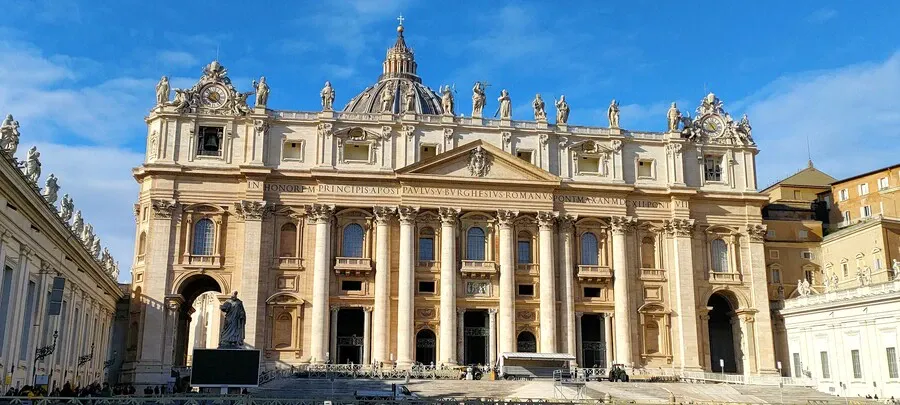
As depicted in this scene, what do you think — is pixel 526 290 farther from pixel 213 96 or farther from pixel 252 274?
pixel 213 96

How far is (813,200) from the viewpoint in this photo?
76.2 metres

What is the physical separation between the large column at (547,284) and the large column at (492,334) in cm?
315

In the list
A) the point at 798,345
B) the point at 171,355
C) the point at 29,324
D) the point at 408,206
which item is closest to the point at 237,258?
the point at 171,355

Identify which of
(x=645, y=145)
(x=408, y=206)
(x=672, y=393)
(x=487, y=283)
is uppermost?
(x=645, y=145)

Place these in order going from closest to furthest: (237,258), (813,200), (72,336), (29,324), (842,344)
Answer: (29,324), (72,336), (842,344), (237,258), (813,200)

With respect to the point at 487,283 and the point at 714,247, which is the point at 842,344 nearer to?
the point at 714,247

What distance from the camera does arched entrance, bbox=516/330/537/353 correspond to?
200ft

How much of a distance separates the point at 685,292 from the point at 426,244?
18.5 meters

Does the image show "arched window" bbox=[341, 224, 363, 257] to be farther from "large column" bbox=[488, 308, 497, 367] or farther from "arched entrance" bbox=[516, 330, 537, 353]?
"arched entrance" bbox=[516, 330, 537, 353]

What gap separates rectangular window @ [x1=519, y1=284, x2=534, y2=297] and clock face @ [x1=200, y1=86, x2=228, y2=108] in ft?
80.0

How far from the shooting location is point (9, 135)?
30.5 meters

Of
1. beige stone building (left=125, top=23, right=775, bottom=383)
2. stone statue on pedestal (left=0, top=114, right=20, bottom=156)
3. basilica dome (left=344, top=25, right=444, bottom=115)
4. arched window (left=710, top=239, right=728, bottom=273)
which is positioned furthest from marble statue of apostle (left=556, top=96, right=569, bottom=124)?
stone statue on pedestal (left=0, top=114, right=20, bottom=156)

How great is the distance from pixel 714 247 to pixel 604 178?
9.66m

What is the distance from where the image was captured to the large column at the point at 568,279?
198 ft
